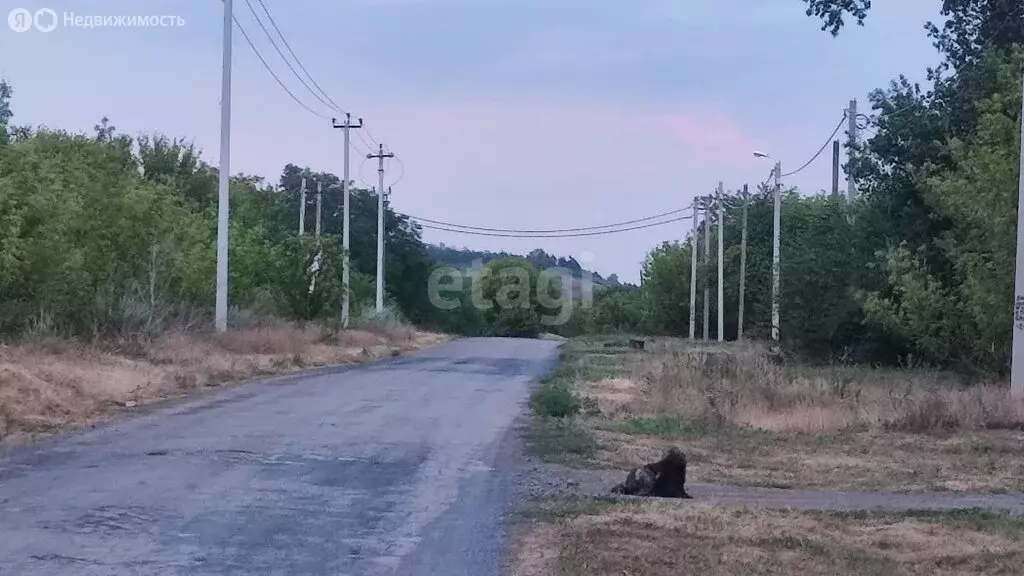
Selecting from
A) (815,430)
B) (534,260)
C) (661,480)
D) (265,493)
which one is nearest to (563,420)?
(815,430)

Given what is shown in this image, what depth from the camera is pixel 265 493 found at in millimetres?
10641

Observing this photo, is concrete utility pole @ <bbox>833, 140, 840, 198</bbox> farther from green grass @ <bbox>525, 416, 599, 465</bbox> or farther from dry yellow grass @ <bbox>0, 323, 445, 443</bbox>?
green grass @ <bbox>525, 416, 599, 465</bbox>

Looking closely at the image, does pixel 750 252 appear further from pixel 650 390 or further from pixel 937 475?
pixel 937 475

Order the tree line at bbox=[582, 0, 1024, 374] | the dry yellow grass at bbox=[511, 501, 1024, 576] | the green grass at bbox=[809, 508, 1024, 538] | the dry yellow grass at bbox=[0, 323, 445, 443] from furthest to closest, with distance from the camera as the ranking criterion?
the tree line at bbox=[582, 0, 1024, 374]
the dry yellow grass at bbox=[0, 323, 445, 443]
the green grass at bbox=[809, 508, 1024, 538]
the dry yellow grass at bbox=[511, 501, 1024, 576]

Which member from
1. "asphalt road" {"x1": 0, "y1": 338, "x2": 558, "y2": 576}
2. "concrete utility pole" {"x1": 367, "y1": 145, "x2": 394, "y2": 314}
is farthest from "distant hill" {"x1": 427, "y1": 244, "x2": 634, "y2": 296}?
"asphalt road" {"x1": 0, "y1": 338, "x2": 558, "y2": 576}

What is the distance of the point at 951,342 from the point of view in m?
25.2

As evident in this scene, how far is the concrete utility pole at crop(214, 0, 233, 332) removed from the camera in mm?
29219

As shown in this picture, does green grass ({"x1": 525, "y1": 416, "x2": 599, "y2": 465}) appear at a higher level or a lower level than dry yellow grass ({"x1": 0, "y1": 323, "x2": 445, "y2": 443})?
lower

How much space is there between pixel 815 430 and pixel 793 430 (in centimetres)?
31

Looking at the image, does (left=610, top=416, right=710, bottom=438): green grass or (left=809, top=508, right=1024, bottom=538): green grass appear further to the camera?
(left=610, top=416, right=710, bottom=438): green grass

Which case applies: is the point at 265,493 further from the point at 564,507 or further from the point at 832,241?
the point at 832,241

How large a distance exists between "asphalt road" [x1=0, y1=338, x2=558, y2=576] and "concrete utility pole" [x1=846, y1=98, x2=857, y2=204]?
18.8 metres

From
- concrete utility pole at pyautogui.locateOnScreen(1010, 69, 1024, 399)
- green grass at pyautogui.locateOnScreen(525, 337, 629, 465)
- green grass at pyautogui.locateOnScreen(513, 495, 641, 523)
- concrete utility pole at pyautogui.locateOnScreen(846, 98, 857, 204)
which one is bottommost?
green grass at pyautogui.locateOnScreen(513, 495, 641, 523)

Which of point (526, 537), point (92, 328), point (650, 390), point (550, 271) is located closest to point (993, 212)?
point (650, 390)
